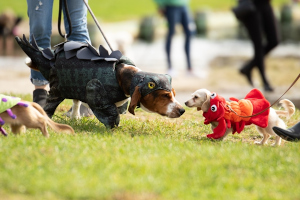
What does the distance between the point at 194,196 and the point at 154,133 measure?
6.21ft

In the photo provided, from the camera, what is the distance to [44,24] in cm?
575

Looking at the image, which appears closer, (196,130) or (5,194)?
(5,194)

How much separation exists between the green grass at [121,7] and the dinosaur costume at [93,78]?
18.9m

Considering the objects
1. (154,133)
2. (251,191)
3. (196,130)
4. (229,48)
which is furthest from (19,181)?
(229,48)

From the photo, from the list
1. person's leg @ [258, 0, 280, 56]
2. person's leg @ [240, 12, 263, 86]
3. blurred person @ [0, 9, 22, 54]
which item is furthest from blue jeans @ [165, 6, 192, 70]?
blurred person @ [0, 9, 22, 54]

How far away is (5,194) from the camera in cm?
332

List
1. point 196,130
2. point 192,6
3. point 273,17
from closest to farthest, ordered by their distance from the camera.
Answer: point 196,130
point 273,17
point 192,6

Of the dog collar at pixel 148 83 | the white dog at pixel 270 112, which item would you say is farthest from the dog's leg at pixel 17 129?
the white dog at pixel 270 112

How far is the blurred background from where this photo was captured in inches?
424

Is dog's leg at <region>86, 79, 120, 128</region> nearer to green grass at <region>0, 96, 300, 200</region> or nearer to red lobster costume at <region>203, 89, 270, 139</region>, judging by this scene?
green grass at <region>0, 96, 300, 200</region>

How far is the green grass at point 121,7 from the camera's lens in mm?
25203

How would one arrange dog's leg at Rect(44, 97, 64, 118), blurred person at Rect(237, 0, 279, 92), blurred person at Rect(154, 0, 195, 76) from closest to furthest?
1. dog's leg at Rect(44, 97, 64, 118)
2. blurred person at Rect(237, 0, 279, 92)
3. blurred person at Rect(154, 0, 195, 76)

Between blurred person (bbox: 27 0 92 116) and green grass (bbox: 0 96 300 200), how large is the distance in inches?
57.1

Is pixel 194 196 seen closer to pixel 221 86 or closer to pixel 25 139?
pixel 25 139
